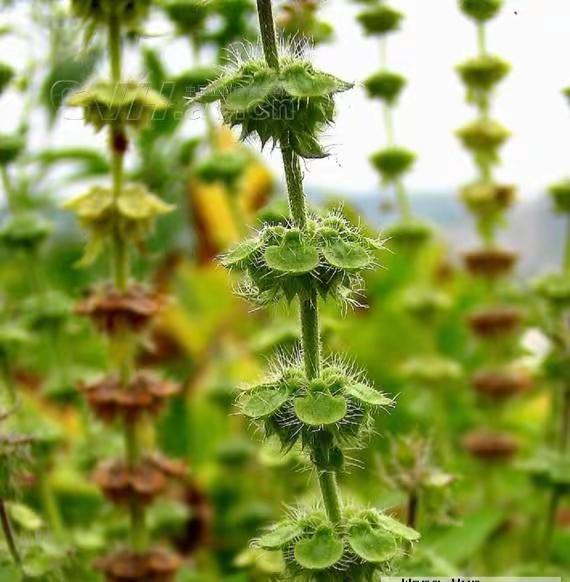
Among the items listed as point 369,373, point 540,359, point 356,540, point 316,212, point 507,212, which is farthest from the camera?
point 369,373

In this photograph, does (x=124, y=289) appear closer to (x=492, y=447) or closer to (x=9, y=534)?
(x=9, y=534)

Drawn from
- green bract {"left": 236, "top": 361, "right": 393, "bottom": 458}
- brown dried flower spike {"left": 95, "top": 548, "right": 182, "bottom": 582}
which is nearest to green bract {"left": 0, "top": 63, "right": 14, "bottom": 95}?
brown dried flower spike {"left": 95, "top": 548, "right": 182, "bottom": 582}

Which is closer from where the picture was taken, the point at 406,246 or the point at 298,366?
the point at 298,366

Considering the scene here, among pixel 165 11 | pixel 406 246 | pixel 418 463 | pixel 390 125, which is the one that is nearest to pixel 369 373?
pixel 406 246

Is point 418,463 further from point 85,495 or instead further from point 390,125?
point 85,495

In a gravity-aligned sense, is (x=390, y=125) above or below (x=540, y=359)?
above

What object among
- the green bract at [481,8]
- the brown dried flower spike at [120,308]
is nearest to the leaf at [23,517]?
the brown dried flower spike at [120,308]

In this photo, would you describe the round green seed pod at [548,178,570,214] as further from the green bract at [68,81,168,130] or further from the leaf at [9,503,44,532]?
the leaf at [9,503,44,532]

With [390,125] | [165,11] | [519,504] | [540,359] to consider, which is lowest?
[519,504]
